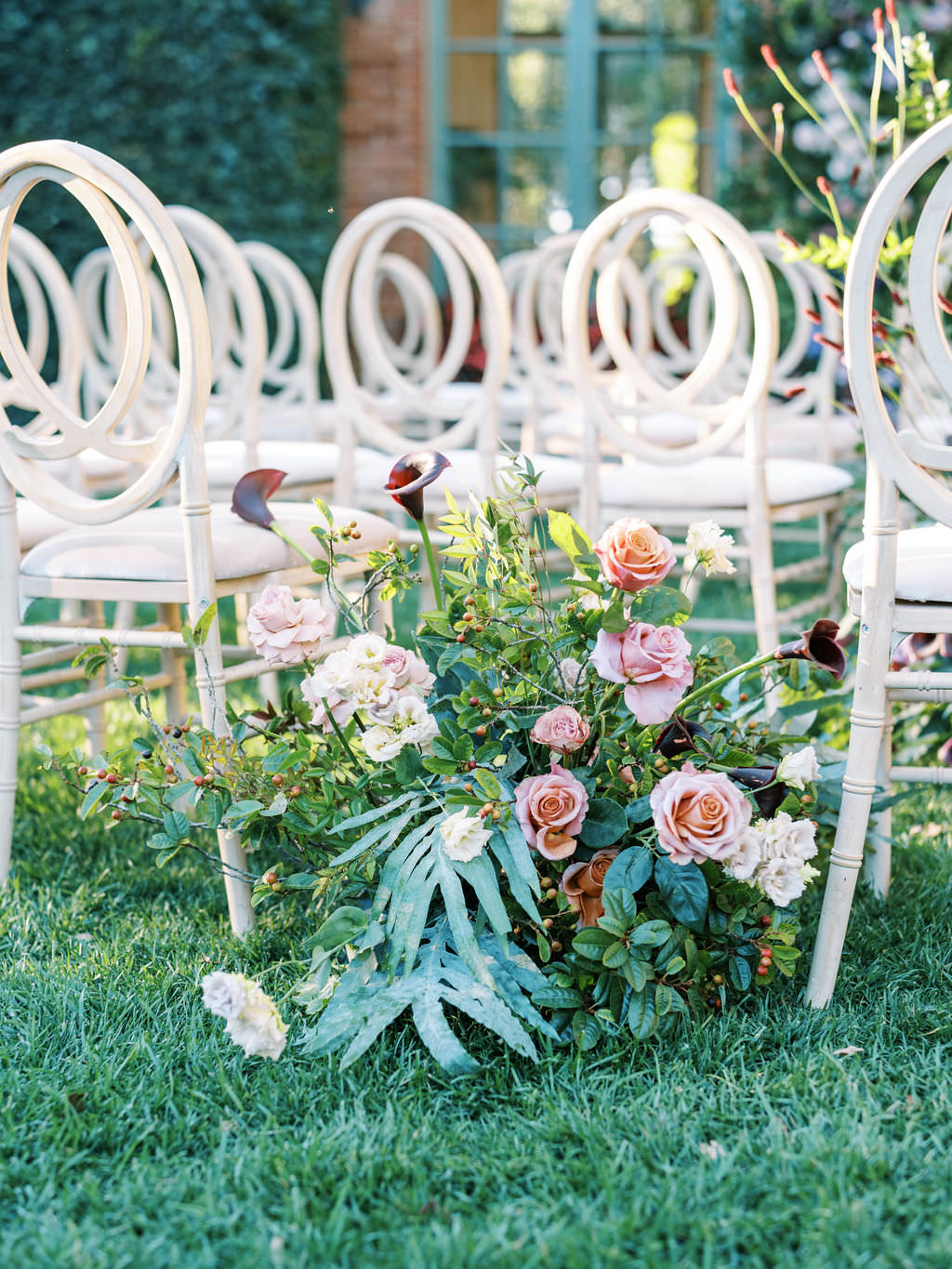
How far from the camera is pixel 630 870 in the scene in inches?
55.5

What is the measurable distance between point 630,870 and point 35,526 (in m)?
1.18

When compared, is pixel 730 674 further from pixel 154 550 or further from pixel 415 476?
pixel 154 550

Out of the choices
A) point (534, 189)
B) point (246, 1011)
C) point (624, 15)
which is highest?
point (624, 15)

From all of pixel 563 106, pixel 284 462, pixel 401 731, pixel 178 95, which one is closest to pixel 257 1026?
pixel 401 731

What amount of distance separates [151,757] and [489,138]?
5936 millimetres

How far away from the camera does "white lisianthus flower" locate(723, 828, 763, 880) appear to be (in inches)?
54.1

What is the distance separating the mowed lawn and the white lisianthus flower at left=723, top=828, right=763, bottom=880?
0.18 m

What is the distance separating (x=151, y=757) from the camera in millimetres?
1600

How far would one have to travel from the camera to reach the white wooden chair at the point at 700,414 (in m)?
2.06

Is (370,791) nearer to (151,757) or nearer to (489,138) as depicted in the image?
(151,757)

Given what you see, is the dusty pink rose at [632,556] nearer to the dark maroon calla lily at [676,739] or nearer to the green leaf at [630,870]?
the dark maroon calla lily at [676,739]

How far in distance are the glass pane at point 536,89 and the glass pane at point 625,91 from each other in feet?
0.70

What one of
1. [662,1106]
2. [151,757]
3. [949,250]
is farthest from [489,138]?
[662,1106]

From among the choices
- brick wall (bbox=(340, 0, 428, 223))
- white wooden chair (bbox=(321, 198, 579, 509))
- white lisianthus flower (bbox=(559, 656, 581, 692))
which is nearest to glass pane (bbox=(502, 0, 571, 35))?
brick wall (bbox=(340, 0, 428, 223))
